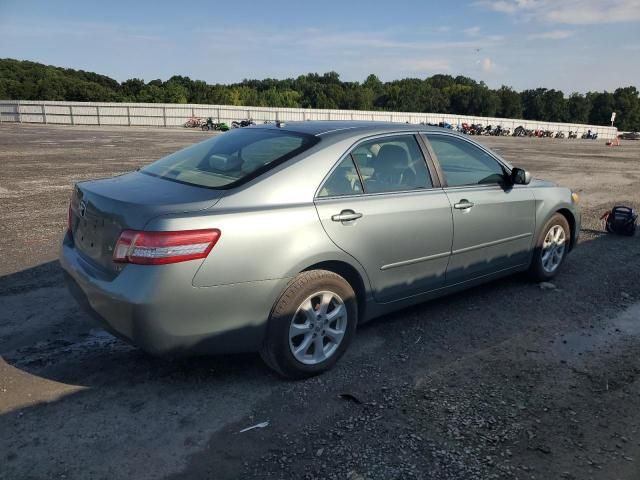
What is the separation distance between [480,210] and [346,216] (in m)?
1.53

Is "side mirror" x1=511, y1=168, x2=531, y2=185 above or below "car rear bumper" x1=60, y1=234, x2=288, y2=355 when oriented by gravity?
above

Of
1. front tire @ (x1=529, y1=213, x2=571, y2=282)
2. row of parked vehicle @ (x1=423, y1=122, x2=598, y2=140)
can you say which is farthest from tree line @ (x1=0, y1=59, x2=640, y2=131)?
front tire @ (x1=529, y1=213, x2=571, y2=282)

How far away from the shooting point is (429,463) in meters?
2.70

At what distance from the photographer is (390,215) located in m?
3.81

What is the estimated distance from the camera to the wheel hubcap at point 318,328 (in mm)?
3416

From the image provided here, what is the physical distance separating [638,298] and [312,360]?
368 centimetres

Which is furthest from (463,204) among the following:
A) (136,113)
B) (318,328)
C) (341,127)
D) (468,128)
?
(468,128)

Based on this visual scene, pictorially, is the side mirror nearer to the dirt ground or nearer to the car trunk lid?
the dirt ground

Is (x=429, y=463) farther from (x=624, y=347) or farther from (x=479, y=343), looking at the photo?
(x=624, y=347)

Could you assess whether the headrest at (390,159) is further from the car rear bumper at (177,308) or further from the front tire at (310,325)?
the car rear bumper at (177,308)

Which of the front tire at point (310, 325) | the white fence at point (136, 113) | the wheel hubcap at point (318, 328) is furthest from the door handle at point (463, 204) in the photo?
the white fence at point (136, 113)

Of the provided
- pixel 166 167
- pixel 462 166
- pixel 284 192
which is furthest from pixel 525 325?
pixel 166 167

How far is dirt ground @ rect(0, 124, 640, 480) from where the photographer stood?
2693mm

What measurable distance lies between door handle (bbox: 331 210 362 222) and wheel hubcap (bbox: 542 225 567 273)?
2.69m
